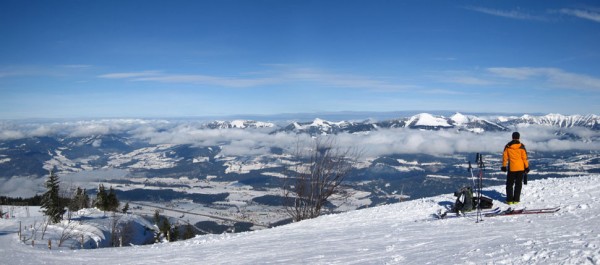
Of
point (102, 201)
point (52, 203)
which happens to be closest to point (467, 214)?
point (52, 203)

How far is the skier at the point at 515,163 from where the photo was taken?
14.6m

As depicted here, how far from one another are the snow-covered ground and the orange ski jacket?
1.47 m

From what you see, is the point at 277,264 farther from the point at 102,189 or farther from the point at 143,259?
the point at 102,189

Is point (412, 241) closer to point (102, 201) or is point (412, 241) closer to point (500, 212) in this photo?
point (500, 212)

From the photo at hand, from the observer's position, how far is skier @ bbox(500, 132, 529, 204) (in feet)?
48.0

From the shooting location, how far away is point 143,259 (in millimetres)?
12688

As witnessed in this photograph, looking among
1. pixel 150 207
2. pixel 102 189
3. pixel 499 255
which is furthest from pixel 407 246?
pixel 150 207

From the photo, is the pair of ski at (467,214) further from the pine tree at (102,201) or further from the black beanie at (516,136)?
the pine tree at (102,201)

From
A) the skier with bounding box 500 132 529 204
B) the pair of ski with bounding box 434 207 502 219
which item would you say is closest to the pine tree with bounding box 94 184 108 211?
the pair of ski with bounding box 434 207 502 219

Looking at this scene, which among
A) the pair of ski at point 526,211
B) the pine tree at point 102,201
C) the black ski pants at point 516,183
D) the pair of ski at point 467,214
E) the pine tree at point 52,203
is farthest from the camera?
the pine tree at point 102,201

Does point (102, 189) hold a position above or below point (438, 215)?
below

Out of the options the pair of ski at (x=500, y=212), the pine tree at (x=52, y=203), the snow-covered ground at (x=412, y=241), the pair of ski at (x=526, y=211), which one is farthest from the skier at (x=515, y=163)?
the pine tree at (x=52, y=203)

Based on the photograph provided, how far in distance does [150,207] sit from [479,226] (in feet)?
566

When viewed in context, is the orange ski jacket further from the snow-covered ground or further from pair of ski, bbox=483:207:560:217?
pair of ski, bbox=483:207:560:217
